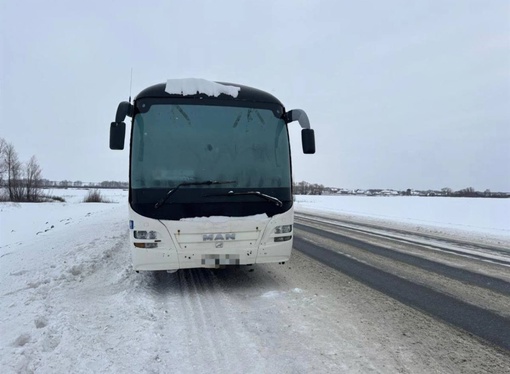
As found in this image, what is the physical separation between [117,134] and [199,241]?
2.03 m

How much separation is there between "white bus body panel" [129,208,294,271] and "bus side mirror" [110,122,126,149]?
1.06 m

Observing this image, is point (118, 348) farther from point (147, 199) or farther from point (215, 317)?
point (147, 199)

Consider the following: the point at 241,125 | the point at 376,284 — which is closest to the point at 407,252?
the point at 376,284

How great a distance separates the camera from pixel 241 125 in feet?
16.7

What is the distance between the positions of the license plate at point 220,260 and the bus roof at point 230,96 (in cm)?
244

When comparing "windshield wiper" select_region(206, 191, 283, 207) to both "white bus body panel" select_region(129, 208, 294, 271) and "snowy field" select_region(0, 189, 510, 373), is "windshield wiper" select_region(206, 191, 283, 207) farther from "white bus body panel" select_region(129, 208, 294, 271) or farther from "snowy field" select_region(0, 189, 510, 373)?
"snowy field" select_region(0, 189, 510, 373)

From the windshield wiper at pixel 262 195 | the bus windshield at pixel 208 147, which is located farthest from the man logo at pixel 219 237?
the bus windshield at pixel 208 147

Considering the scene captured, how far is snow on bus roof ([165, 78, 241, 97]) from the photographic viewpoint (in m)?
5.00

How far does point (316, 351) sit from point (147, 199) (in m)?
2.89

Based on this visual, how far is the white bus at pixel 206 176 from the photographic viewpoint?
4523 millimetres

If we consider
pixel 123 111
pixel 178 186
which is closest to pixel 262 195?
pixel 178 186

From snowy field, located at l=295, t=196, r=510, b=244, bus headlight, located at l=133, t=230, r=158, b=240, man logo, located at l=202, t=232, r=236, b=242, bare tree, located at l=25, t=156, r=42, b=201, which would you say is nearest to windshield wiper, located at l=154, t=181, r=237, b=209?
bus headlight, located at l=133, t=230, r=158, b=240

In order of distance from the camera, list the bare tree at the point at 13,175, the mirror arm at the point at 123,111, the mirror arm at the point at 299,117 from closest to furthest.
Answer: the mirror arm at the point at 123,111 → the mirror arm at the point at 299,117 → the bare tree at the point at 13,175

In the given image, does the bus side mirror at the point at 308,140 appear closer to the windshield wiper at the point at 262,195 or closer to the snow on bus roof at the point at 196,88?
the windshield wiper at the point at 262,195
